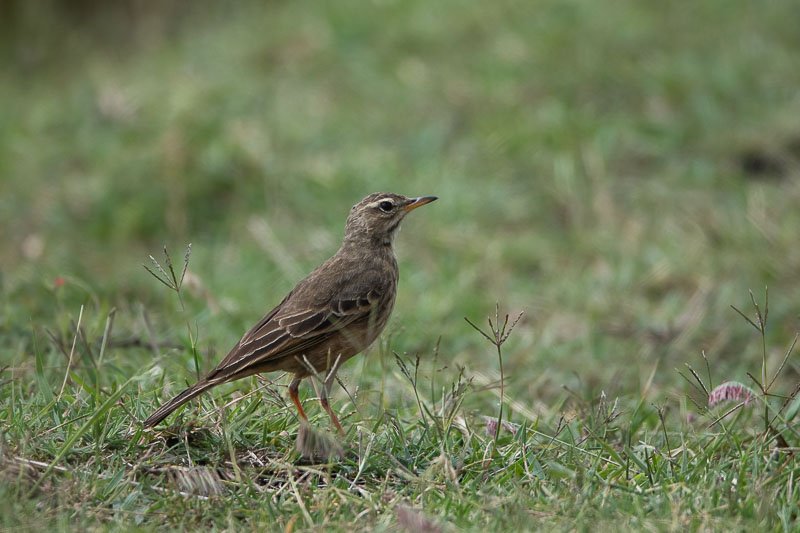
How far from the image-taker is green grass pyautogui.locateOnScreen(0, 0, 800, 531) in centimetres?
471

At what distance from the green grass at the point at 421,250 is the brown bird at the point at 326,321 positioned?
16cm

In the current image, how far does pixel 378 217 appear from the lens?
6637 millimetres

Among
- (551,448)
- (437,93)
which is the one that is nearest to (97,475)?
(551,448)

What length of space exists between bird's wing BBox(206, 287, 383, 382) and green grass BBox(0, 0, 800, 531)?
204 millimetres

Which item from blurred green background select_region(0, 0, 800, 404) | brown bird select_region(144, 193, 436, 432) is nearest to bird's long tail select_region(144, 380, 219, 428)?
brown bird select_region(144, 193, 436, 432)

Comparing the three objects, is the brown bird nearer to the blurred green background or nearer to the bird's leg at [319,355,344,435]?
the bird's leg at [319,355,344,435]

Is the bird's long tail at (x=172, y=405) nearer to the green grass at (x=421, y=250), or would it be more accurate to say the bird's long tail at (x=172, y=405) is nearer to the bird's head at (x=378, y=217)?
the green grass at (x=421, y=250)

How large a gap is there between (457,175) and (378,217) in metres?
4.18

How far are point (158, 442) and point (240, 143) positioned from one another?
6.28 meters

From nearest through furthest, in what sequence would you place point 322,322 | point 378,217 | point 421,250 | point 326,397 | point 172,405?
point 172,405
point 326,397
point 322,322
point 378,217
point 421,250

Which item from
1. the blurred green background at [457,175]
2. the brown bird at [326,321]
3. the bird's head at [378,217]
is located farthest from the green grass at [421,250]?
the bird's head at [378,217]

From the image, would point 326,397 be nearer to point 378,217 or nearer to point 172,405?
point 172,405

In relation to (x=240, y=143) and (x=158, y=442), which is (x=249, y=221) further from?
(x=158, y=442)

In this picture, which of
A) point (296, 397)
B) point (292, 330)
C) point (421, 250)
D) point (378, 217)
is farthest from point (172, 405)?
point (421, 250)
